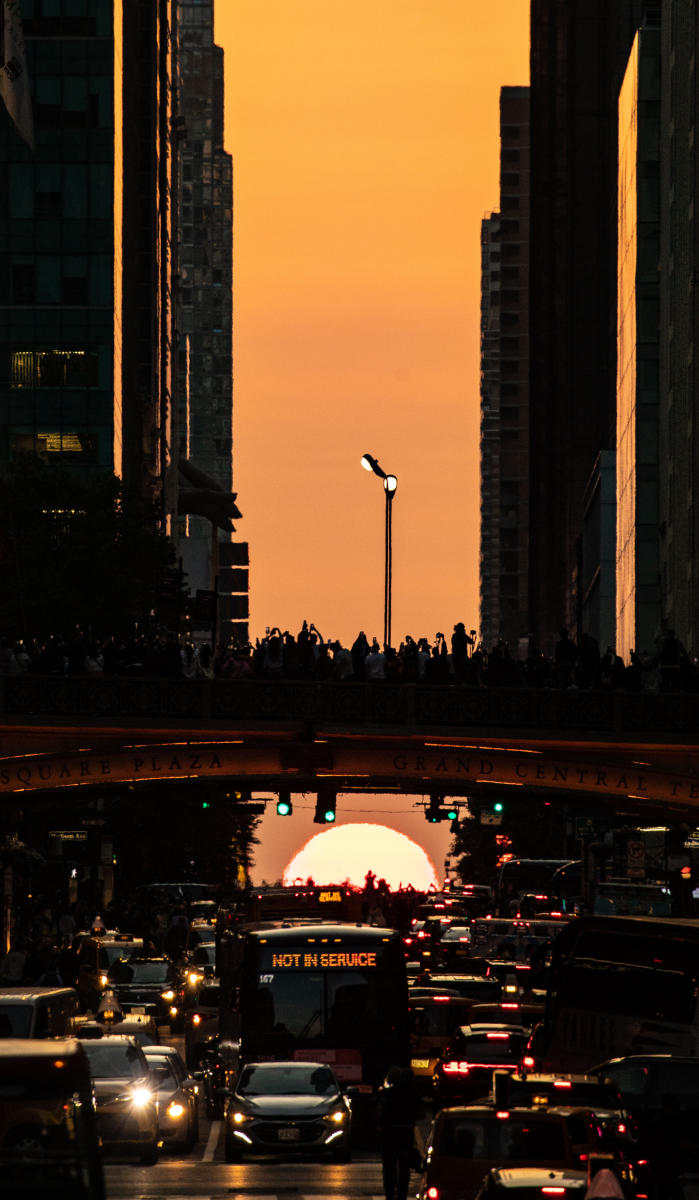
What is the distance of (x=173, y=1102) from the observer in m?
37.2

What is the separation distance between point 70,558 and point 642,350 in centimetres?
5771

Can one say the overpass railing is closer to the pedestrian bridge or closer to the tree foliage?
the pedestrian bridge

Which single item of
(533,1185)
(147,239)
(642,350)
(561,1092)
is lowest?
(561,1092)

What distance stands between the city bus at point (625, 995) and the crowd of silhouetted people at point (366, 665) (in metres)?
18.8

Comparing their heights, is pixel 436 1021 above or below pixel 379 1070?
below

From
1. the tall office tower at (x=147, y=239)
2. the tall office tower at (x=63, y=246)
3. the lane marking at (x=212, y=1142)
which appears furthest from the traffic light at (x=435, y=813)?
the tall office tower at (x=147, y=239)

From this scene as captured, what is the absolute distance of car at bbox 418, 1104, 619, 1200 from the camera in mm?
23359

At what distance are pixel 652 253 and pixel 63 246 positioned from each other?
110 feet

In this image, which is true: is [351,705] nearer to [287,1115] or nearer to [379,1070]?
[379,1070]

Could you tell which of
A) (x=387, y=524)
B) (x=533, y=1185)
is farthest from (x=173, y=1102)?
(x=387, y=524)

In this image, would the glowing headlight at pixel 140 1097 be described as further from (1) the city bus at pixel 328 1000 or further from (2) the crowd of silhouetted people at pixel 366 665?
(2) the crowd of silhouetted people at pixel 366 665

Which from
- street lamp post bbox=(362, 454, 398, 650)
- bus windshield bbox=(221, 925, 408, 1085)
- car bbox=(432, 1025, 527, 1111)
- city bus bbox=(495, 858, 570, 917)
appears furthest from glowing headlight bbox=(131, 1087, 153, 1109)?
city bus bbox=(495, 858, 570, 917)

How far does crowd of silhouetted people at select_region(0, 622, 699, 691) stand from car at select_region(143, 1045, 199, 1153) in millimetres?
22007

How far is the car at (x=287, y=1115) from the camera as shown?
113ft
